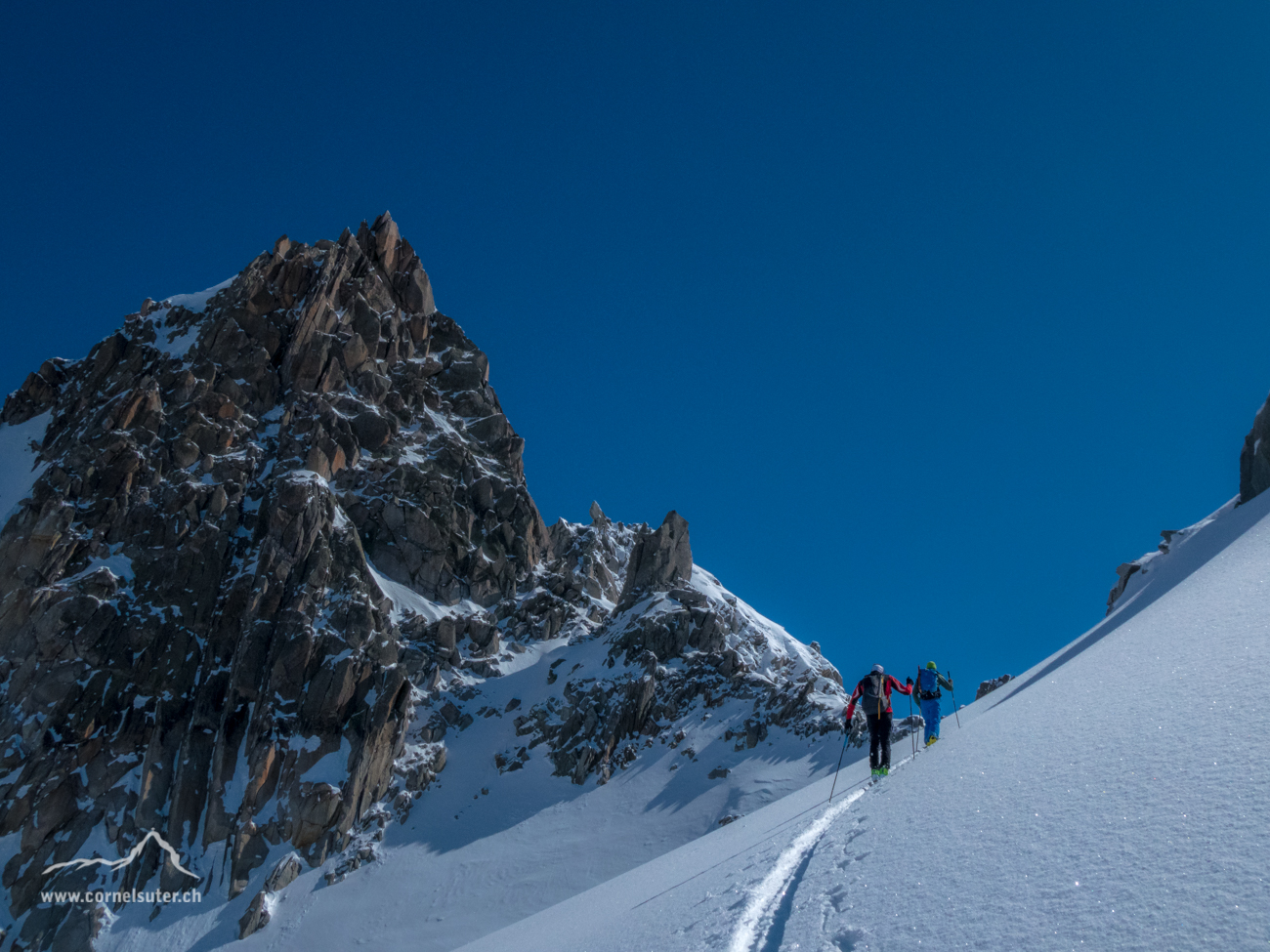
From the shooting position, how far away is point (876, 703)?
47.4 ft

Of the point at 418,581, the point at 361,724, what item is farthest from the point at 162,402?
the point at 361,724

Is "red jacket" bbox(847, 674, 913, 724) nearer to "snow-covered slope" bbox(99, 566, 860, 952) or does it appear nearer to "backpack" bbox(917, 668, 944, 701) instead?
"backpack" bbox(917, 668, 944, 701)

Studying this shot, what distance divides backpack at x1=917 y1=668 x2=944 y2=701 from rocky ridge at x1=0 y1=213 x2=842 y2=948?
142ft

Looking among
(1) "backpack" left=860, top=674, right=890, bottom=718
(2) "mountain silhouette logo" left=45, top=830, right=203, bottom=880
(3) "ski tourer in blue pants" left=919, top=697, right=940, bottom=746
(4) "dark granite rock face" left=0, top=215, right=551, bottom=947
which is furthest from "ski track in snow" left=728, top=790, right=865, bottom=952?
(2) "mountain silhouette logo" left=45, top=830, right=203, bottom=880

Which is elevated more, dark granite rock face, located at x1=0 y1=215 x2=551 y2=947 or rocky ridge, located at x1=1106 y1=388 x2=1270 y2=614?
dark granite rock face, located at x1=0 y1=215 x2=551 y2=947

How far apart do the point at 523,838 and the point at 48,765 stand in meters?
38.0

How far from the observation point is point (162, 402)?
79.4 meters

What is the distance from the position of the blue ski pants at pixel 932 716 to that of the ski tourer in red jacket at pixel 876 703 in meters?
1.04

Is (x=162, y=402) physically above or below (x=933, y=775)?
above

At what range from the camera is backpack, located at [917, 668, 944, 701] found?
15836 mm

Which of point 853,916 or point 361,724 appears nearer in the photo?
point 853,916

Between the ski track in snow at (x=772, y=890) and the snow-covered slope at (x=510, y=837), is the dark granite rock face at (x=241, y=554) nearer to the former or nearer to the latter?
the snow-covered slope at (x=510, y=837)

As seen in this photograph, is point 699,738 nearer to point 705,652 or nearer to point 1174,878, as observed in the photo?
point 705,652

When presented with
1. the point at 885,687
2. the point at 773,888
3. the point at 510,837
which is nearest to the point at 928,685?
the point at 885,687
